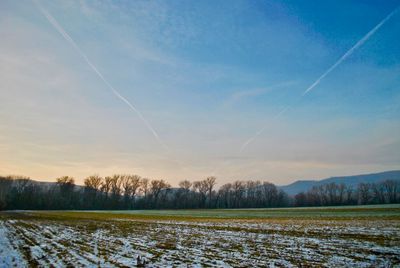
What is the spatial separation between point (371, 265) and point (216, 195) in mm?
169577

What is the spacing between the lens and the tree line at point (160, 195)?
447 feet

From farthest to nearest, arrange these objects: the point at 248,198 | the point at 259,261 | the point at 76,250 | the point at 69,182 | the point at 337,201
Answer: the point at 248,198 < the point at 69,182 < the point at 337,201 < the point at 76,250 < the point at 259,261

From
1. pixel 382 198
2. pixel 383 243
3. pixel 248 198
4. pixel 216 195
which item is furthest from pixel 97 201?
pixel 383 243

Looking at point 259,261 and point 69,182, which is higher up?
point 69,182

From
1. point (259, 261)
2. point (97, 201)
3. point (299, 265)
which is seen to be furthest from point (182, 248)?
point (97, 201)

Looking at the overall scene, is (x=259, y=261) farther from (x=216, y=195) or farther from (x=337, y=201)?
(x=216, y=195)

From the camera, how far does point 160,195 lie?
175 metres

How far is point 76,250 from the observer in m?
17.9

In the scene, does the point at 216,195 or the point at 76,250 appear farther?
the point at 216,195

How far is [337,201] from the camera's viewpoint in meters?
146

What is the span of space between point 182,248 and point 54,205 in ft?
443

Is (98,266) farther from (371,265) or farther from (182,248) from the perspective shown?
(371,265)

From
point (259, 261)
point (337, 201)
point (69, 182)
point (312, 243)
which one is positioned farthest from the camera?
point (69, 182)

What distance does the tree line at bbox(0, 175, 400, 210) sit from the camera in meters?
136
